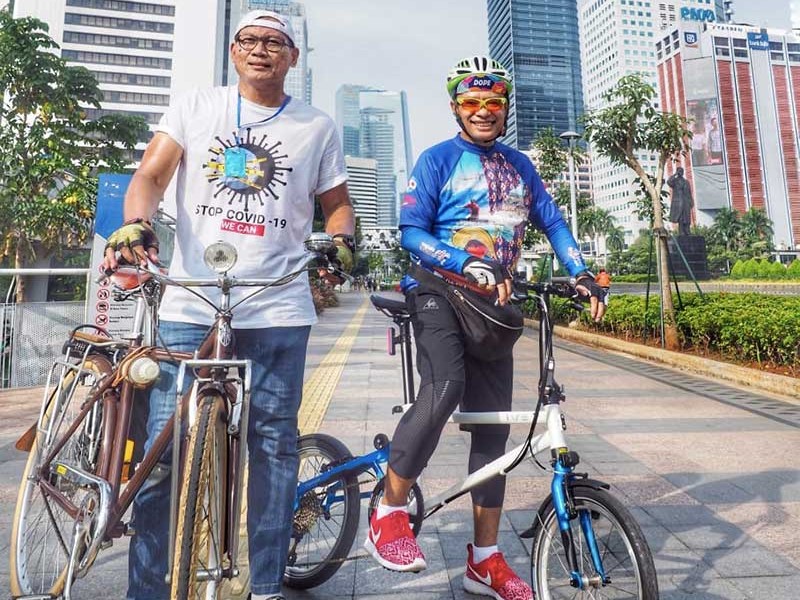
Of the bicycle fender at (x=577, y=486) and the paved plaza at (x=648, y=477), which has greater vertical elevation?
the bicycle fender at (x=577, y=486)

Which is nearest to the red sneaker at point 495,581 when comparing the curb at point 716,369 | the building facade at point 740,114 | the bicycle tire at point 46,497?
the bicycle tire at point 46,497

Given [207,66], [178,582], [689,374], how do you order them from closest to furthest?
[178,582]
[689,374]
[207,66]

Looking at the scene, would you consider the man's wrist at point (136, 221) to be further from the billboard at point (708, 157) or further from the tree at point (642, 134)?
the billboard at point (708, 157)

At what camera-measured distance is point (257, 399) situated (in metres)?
1.70

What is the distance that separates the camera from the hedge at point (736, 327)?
6.47m

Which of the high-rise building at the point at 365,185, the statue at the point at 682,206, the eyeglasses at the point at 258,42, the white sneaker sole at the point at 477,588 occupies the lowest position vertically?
the white sneaker sole at the point at 477,588

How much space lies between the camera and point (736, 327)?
7.34 meters

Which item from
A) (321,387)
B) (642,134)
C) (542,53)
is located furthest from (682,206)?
(542,53)

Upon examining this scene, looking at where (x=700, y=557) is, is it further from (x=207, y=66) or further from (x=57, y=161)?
(x=207, y=66)

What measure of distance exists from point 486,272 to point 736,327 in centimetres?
712

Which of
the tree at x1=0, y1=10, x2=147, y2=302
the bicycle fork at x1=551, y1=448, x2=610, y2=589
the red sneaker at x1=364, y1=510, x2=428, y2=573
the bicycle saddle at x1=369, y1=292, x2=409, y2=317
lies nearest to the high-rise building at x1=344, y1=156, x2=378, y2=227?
the tree at x1=0, y1=10, x2=147, y2=302

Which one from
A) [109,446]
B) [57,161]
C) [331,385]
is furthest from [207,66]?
[109,446]

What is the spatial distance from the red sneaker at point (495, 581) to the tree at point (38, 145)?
9.58 metres

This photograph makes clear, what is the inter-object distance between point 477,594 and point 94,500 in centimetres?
135
